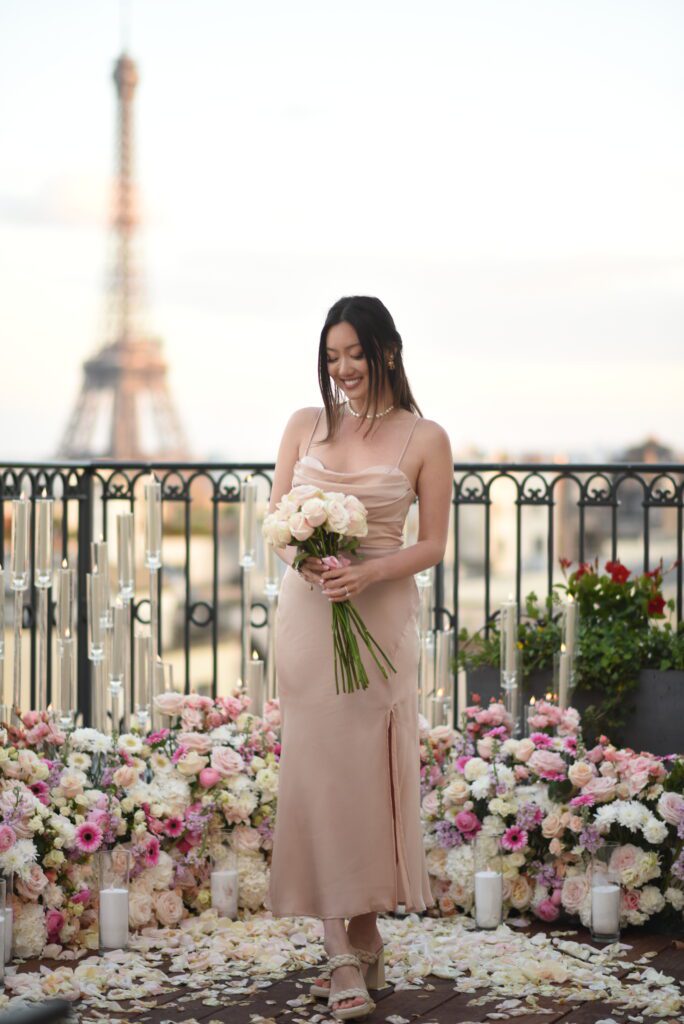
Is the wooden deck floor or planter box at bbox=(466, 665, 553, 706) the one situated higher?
planter box at bbox=(466, 665, 553, 706)

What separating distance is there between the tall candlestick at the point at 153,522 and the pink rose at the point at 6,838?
111 cm

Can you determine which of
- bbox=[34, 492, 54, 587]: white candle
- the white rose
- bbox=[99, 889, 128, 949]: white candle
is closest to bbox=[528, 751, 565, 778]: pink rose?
bbox=[99, 889, 128, 949]: white candle

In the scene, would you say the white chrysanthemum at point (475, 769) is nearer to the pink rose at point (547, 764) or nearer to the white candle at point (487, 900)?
the pink rose at point (547, 764)

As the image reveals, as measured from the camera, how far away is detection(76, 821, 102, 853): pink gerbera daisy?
340cm

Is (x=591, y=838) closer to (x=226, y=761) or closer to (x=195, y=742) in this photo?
(x=226, y=761)

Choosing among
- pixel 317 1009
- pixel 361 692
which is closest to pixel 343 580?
pixel 361 692

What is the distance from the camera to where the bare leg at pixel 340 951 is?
280 centimetres

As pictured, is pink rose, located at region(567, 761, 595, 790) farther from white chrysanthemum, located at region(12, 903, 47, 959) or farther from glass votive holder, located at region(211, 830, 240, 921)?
white chrysanthemum, located at region(12, 903, 47, 959)

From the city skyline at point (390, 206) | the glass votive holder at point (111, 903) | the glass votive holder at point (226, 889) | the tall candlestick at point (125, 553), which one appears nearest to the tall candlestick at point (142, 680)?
the tall candlestick at point (125, 553)

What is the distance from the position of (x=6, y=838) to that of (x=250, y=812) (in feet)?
2.50

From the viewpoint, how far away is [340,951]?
285 cm

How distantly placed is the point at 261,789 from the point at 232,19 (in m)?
29.2

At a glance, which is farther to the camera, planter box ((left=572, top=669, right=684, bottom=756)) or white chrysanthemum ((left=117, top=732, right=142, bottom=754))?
planter box ((left=572, top=669, right=684, bottom=756))

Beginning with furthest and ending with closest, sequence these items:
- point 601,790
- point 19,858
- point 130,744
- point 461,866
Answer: point 130,744 → point 461,866 → point 601,790 → point 19,858
